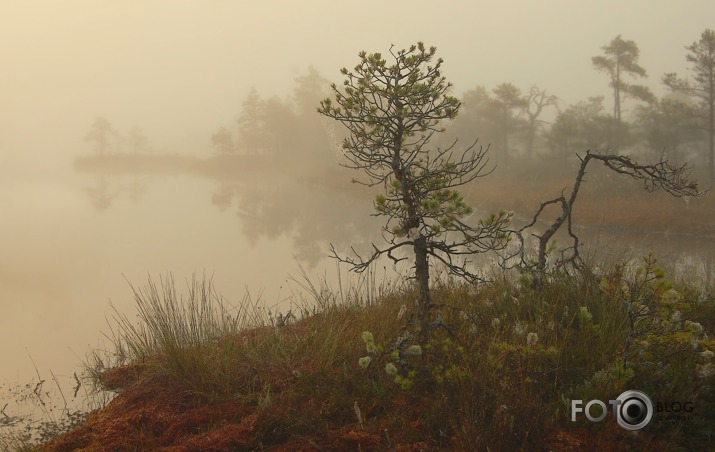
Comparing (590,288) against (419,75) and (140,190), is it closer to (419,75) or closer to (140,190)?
(419,75)

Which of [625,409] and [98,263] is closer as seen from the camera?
[625,409]

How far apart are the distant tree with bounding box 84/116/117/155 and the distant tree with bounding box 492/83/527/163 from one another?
2029 inches

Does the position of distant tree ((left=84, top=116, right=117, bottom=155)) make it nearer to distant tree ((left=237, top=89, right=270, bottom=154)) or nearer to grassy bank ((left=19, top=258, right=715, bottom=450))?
distant tree ((left=237, top=89, right=270, bottom=154))

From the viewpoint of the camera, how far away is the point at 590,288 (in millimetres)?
4875

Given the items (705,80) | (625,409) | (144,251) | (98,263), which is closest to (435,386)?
(625,409)

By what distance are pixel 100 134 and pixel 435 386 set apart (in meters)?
68.5

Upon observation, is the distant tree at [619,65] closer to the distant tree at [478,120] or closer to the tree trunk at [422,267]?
the distant tree at [478,120]

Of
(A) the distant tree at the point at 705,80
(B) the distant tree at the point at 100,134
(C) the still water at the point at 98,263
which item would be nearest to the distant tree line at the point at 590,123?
(A) the distant tree at the point at 705,80

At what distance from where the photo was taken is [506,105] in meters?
29.9

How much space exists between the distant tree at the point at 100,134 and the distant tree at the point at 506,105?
51.5 meters

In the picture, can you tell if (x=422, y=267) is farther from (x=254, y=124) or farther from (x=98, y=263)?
(x=254, y=124)

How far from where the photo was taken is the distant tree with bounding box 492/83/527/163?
29.3 m

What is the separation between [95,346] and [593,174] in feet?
64.8

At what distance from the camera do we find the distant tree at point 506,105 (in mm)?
29344
